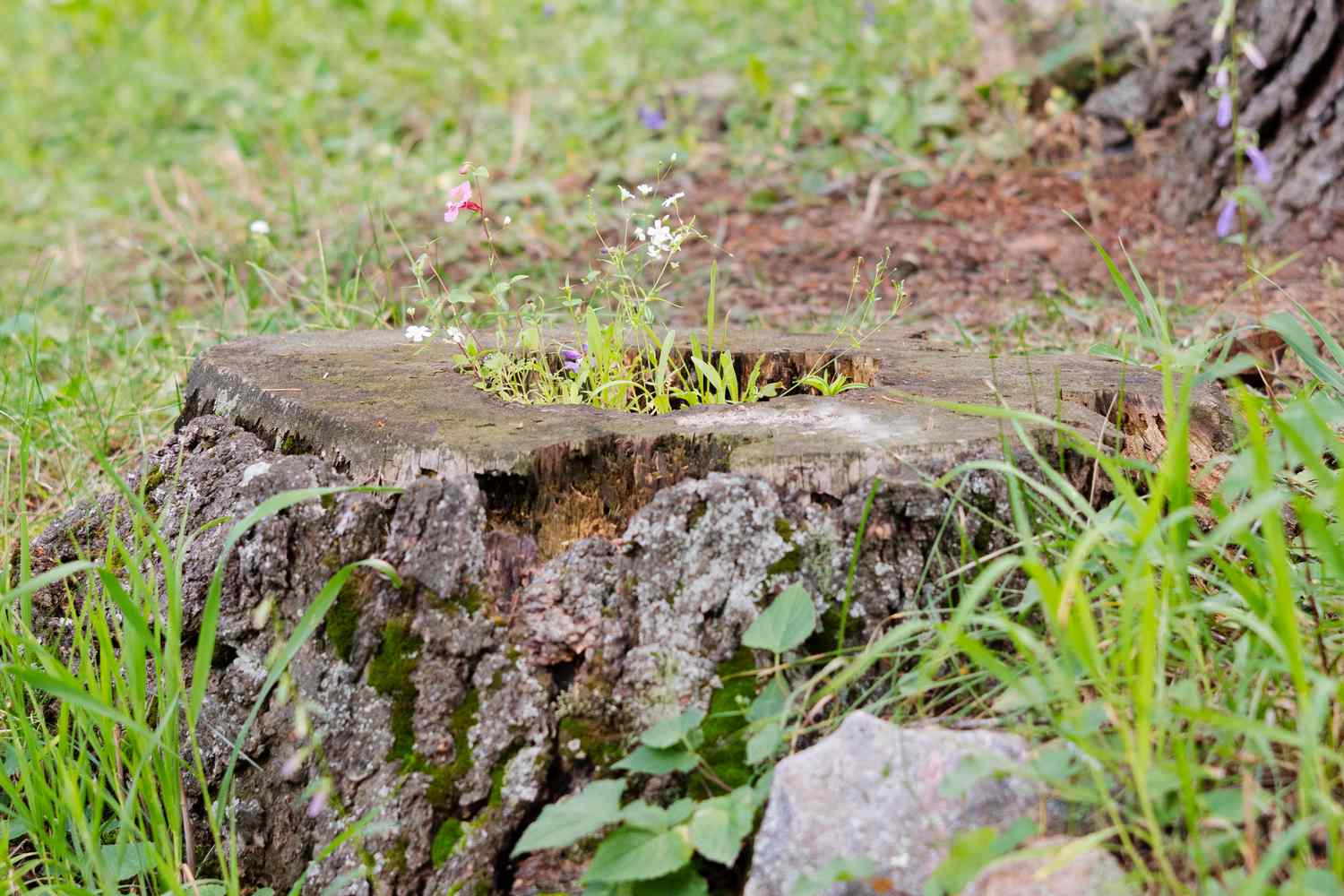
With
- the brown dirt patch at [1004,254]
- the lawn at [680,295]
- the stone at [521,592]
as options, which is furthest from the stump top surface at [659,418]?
the brown dirt patch at [1004,254]

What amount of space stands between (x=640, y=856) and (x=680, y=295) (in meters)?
2.93

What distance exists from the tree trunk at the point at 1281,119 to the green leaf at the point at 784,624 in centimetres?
283

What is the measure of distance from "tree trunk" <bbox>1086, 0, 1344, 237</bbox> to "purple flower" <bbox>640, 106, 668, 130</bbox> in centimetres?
218

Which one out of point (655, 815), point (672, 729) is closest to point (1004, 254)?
point (672, 729)

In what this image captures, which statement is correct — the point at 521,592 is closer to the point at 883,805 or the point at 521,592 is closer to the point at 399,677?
Answer: the point at 399,677

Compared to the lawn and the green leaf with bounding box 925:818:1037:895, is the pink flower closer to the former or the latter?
the lawn

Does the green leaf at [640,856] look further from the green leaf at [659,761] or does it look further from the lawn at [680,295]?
the lawn at [680,295]

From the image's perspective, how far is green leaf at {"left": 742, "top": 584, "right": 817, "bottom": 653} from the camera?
1.67 metres

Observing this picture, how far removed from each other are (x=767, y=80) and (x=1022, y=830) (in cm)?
487

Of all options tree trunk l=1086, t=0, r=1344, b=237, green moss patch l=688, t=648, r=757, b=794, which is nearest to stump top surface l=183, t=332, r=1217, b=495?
green moss patch l=688, t=648, r=757, b=794

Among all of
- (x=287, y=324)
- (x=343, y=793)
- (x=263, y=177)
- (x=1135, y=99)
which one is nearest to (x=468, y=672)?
(x=343, y=793)

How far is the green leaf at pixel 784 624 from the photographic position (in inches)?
65.8

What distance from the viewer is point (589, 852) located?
1.75 m

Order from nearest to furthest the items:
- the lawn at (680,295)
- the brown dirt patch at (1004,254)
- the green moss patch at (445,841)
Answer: the lawn at (680,295) → the green moss patch at (445,841) → the brown dirt patch at (1004,254)
